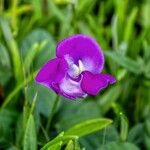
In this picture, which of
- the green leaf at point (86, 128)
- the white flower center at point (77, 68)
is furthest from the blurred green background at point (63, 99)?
the white flower center at point (77, 68)

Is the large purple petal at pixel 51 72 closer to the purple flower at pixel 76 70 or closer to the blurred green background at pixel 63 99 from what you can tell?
the purple flower at pixel 76 70

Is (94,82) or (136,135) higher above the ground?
(94,82)

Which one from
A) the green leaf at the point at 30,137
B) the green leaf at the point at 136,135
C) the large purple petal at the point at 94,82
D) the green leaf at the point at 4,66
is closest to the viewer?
the large purple petal at the point at 94,82

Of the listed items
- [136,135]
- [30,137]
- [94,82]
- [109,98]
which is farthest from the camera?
[109,98]

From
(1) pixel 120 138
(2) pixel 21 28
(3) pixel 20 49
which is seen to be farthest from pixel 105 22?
(1) pixel 120 138

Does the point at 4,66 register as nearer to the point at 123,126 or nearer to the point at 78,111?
the point at 78,111

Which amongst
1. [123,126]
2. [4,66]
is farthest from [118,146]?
[4,66]

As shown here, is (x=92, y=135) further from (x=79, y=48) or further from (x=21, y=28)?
(x=21, y=28)
